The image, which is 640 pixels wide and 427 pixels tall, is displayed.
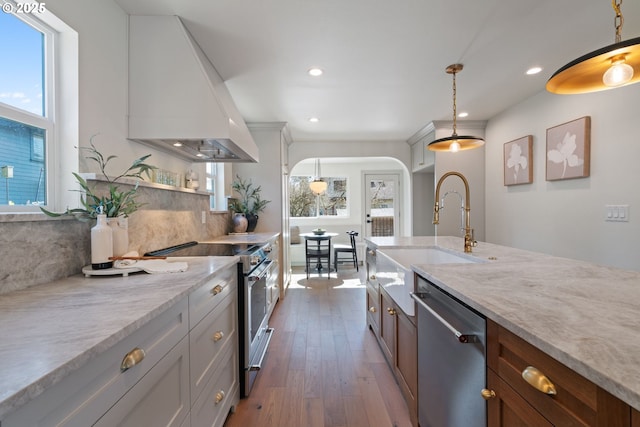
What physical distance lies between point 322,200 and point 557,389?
6.04 m

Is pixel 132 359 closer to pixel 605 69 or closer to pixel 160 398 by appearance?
pixel 160 398

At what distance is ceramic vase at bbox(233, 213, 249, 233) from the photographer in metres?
3.55

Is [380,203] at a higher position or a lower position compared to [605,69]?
lower

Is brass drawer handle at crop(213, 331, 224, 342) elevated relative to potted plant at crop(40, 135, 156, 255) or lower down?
lower down

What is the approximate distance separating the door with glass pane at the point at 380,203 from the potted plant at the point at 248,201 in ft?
10.4

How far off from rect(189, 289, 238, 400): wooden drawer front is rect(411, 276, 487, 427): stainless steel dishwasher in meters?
0.99

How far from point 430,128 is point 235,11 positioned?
10.1ft

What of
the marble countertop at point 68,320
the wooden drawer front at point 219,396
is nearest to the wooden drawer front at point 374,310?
the wooden drawer front at point 219,396

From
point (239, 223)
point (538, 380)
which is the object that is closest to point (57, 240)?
point (538, 380)

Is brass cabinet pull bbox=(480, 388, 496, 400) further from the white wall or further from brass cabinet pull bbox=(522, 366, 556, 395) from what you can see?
the white wall

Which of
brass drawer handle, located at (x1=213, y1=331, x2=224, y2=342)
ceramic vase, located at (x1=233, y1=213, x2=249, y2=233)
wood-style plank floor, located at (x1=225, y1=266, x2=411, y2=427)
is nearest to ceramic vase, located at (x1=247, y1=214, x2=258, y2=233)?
ceramic vase, located at (x1=233, y1=213, x2=249, y2=233)

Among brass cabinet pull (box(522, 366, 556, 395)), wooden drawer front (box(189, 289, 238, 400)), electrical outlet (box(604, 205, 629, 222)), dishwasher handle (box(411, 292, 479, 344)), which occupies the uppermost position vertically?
electrical outlet (box(604, 205, 629, 222))

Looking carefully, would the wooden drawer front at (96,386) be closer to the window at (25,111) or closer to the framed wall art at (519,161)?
the window at (25,111)

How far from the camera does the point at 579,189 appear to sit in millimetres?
2600
